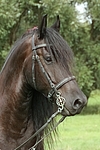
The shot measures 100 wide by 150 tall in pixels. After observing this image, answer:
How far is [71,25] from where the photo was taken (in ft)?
54.0

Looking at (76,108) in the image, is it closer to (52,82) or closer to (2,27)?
(52,82)

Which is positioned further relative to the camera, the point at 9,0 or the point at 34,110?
the point at 9,0

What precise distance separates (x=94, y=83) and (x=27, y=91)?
15.1 meters

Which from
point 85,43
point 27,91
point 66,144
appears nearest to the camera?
point 27,91

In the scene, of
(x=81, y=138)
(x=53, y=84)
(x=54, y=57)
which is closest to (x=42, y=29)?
(x=54, y=57)

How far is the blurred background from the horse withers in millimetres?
9859

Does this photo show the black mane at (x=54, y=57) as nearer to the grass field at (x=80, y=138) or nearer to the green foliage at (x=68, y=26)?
the grass field at (x=80, y=138)

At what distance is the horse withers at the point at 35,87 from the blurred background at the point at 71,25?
986 centimetres

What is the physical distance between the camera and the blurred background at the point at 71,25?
1547cm

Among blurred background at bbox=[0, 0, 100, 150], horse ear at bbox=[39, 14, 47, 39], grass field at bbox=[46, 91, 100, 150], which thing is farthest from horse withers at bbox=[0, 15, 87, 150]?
blurred background at bbox=[0, 0, 100, 150]

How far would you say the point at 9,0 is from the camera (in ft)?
50.7

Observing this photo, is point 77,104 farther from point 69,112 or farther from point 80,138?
point 80,138

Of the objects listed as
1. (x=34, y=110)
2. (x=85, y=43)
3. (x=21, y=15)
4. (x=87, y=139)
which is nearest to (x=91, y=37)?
(x=85, y=43)

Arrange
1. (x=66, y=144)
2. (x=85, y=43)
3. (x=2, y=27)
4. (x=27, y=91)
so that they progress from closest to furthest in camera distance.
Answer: (x=27, y=91), (x=66, y=144), (x=2, y=27), (x=85, y=43)
